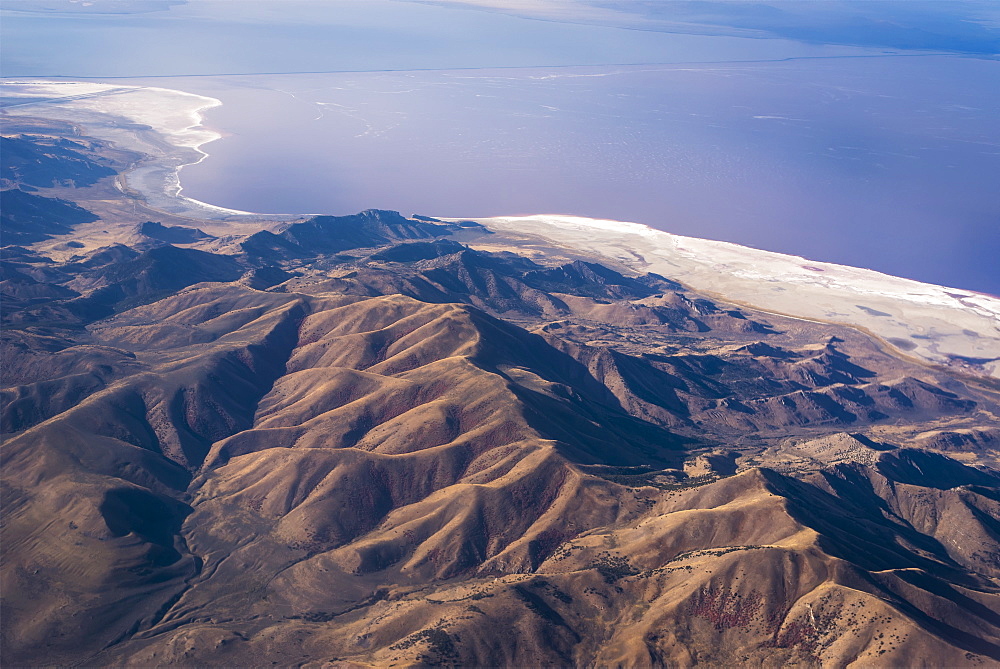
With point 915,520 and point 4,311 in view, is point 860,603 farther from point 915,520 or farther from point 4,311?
point 4,311

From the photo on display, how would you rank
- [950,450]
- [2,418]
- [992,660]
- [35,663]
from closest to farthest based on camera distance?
[992,660] → [35,663] → [2,418] → [950,450]

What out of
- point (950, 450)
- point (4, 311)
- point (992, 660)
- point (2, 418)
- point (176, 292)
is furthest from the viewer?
point (176, 292)

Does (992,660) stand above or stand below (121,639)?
above

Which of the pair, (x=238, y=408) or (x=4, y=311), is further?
(x=4, y=311)

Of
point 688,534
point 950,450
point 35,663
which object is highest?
point 688,534

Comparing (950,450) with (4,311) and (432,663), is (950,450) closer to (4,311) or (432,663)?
(432,663)

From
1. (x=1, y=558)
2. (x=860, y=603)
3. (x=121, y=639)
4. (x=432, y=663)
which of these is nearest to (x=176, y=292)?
(x=1, y=558)

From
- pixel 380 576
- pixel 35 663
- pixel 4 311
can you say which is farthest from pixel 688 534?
pixel 4 311
